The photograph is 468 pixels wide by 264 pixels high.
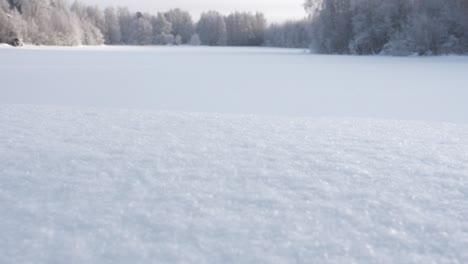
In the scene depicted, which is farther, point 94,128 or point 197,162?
point 94,128

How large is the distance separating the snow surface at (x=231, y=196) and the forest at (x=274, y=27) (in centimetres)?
2610

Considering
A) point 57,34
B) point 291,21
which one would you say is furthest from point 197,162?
point 291,21

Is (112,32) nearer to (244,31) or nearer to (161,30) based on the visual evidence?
(161,30)

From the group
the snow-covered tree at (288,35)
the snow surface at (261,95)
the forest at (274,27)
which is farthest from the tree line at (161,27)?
the snow surface at (261,95)

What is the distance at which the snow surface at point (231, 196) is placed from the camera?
2057 mm

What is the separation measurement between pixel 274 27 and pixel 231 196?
75.1 metres

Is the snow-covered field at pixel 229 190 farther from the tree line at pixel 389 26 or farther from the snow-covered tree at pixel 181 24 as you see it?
the snow-covered tree at pixel 181 24

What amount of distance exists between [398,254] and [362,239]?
0.17 m

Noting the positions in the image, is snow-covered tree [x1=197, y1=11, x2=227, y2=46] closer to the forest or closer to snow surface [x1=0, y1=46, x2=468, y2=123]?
the forest

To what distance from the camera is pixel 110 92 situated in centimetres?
866

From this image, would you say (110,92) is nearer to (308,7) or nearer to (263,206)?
(263,206)

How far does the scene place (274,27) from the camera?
75.5m

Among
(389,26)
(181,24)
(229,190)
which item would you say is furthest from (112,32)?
(229,190)

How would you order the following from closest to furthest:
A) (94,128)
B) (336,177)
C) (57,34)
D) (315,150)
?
(336,177), (315,150), (94,128), (57,34)
